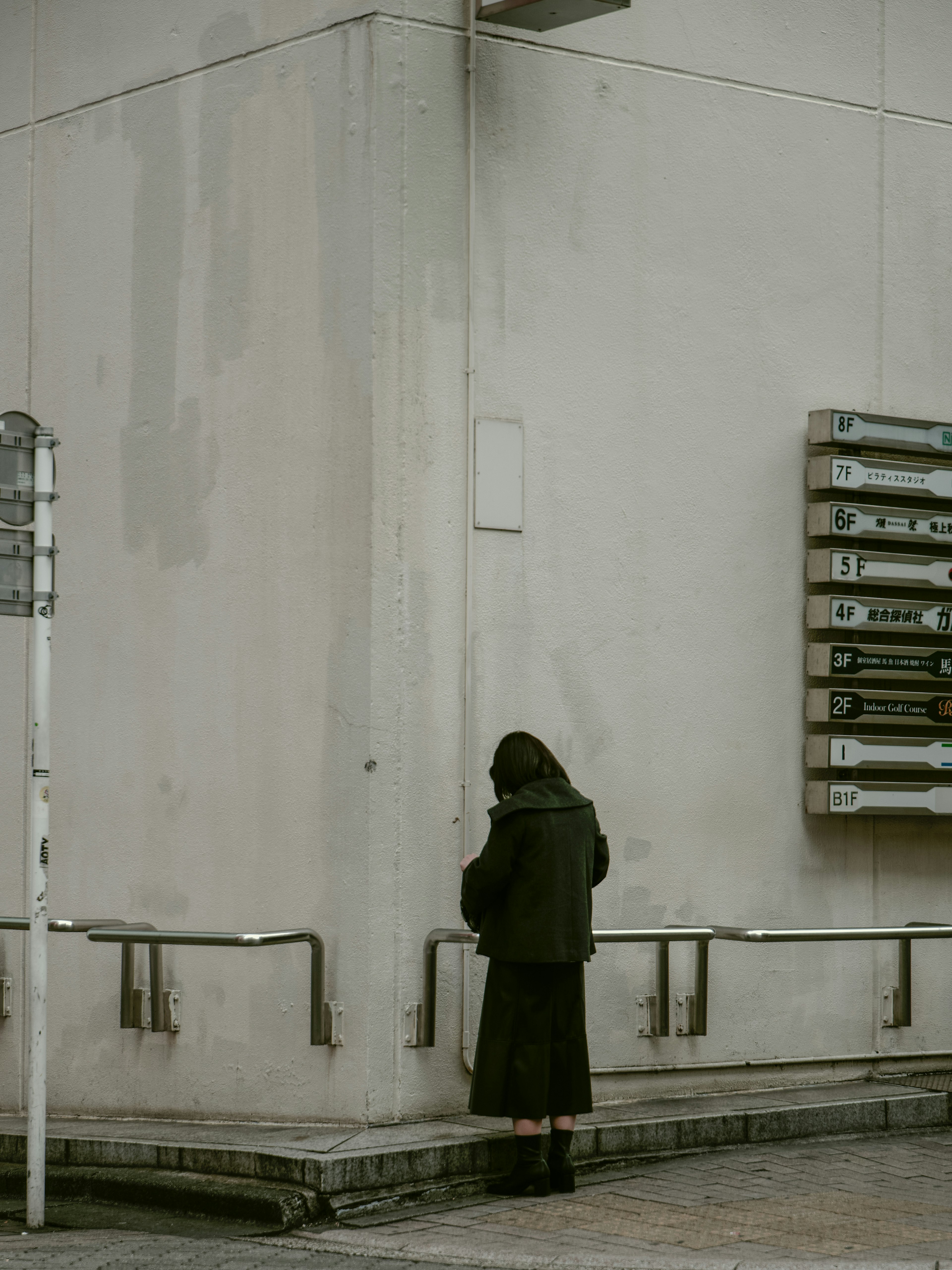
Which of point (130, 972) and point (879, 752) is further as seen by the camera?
point (879, 752)

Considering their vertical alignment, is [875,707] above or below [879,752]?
above

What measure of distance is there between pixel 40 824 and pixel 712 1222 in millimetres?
2801

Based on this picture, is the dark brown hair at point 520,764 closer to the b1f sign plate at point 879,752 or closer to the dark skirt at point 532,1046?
the dark skirt at point 532,1046

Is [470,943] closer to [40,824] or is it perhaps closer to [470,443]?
[40,824]

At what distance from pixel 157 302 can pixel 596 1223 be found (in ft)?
15.1

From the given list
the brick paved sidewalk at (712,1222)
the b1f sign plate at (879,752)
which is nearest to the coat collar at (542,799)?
the brick paved sidewalk at (712,1222)

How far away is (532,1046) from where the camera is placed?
714cm

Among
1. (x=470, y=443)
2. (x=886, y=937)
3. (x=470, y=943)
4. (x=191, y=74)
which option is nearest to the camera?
(x=470, y=943)

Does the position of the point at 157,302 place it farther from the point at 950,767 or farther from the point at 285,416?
the point at 950,767

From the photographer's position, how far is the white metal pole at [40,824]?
6.82m

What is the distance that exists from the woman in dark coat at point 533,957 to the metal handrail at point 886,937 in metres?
1.02

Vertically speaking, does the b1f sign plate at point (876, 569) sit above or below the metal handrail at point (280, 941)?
above

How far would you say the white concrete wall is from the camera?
7.95 m

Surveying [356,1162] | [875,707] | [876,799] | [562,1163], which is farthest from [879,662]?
[356,1162]
